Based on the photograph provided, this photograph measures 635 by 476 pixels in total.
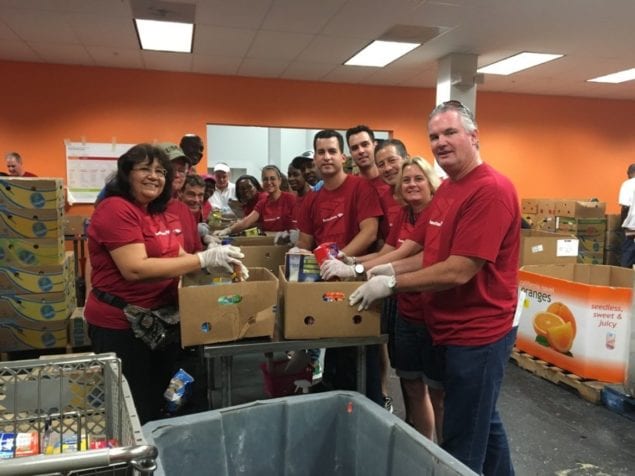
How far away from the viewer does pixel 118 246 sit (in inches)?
73.0

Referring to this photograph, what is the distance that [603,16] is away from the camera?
446 cm

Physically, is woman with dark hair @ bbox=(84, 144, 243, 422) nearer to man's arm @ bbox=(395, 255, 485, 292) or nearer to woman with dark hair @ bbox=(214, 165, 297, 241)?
man's arm @ bbox=(395, 255, 485, 292)

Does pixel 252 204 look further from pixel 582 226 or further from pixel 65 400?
pixel 582 226

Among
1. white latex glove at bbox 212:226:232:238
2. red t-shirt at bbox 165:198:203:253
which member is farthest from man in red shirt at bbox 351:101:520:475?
white latex glove at bbox 212:226:232:238

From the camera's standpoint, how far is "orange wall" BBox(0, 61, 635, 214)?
6.30 metres

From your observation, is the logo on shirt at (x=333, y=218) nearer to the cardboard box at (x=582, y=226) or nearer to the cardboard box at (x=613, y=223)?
→ the cardboard box at (x=582, y=226)

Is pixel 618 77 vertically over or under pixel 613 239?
over

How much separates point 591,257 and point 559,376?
4416mm

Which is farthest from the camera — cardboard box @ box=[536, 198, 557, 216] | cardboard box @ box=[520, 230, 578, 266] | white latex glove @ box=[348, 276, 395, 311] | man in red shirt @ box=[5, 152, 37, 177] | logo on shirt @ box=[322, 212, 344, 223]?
cardboard box @ box=[536, 198, 557, 216]

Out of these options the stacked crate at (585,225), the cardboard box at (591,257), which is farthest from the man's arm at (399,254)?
the cardboard box at (591,257)

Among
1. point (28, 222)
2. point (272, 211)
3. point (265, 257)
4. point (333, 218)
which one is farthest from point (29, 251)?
point (333, 218)

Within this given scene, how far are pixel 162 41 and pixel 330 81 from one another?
2666 mm

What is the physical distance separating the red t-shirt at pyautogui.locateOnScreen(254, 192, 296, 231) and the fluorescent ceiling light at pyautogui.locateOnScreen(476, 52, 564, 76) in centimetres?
345

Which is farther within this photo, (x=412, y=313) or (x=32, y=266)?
(x=32, y=266)
